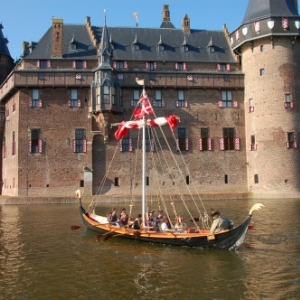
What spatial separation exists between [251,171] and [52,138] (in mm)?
19675

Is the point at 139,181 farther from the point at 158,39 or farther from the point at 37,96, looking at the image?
the point at 158,39

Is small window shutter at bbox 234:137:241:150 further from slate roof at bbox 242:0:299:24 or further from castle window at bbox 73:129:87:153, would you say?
castle window at bbox 73:129:87:153

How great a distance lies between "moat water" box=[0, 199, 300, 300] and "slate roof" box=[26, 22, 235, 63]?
2628cm

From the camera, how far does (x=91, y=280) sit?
12.8m

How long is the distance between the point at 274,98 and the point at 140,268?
100 feet

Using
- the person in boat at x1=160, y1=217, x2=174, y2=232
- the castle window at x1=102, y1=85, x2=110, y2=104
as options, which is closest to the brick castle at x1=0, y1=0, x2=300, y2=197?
the castle window at x1=102, y1=85, x2=110, y2=104

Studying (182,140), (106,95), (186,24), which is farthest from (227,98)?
(106,95)

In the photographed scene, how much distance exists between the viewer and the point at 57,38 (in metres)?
42.6

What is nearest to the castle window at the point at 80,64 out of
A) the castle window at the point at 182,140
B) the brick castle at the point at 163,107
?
the brick castle at the point at 163,107

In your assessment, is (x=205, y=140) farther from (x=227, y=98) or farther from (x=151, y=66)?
(x=151, y=66)

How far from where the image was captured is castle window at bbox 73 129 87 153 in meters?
41.1

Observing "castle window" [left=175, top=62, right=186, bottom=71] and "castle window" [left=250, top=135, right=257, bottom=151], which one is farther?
"castle window" [left=175, top=62, right=186, bottom=71]

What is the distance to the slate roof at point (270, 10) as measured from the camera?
41.4 metres

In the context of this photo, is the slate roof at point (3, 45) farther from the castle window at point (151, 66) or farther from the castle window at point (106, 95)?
the castle window at point (151, 66)
